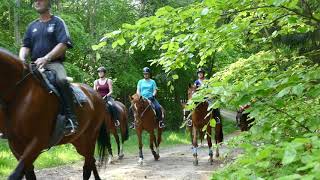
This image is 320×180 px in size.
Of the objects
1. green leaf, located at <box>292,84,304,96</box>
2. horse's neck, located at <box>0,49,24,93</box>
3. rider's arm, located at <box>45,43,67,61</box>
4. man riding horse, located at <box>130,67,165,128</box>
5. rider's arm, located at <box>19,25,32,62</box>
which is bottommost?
man riding horse, located at <box>130,67,165,128</box>

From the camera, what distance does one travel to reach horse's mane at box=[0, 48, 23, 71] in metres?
5.17

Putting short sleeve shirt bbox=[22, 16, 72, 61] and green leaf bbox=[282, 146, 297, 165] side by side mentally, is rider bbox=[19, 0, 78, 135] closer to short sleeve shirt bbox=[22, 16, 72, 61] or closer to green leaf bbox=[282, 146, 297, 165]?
short sleeve shirt bbox=[22, 16, 72, 61]

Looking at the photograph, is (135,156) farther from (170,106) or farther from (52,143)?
(170,106)

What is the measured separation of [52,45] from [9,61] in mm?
917

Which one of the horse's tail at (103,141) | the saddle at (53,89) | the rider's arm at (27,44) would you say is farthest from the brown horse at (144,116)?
the saddle at (53,89)

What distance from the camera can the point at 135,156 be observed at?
13.9m

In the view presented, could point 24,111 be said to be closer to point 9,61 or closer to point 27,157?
point 27,157

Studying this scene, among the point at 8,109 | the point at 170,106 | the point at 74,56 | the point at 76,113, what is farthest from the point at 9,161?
the point at 170,106

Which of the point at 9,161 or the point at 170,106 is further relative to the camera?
the point at 170,106

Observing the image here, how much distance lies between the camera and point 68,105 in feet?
19.2

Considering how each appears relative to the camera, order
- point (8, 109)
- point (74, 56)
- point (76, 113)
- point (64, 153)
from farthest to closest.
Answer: point (74, 56) < point (64, 153) < point (76, 113) < point (8, 109)

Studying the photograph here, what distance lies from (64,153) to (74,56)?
10.5 m

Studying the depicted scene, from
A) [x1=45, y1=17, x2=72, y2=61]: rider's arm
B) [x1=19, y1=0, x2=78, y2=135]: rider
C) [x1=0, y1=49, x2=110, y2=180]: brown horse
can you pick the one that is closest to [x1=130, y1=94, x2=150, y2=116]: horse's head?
[x1=19, y1=0, x2=78, y2=135]: rider

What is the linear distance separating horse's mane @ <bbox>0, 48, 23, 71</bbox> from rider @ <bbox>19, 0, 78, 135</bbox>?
51 centimetres
